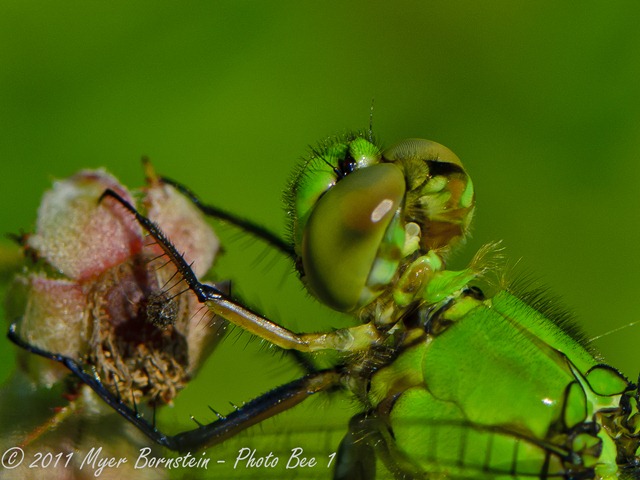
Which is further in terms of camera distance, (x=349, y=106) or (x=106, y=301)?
(x=349, y=106)

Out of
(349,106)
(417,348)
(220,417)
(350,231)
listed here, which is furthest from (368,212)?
(349,106)

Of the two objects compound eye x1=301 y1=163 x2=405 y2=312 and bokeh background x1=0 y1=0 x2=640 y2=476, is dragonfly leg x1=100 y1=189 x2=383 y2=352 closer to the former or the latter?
compound eye x1=301 y1=163 x2=405 y2=312

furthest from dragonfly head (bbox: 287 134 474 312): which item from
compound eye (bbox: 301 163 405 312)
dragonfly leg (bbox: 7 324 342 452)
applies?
dragonfly leg (bbox: 7 324 342 452)

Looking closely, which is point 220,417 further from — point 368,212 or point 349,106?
point 349,106

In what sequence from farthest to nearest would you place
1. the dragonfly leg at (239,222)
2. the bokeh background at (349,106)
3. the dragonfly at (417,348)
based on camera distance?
the bokeh background at (349,106), the dragonfly leg at (239,222), the dragonfly at (417,348)

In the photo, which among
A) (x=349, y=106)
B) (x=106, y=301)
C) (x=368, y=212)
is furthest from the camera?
(x=349, y=106)

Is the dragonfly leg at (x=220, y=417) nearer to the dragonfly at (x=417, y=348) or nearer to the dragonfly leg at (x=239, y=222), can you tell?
the dragonfly at (x=417, y=348)

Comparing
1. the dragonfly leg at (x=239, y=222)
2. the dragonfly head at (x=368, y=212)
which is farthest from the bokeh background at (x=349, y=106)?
the dragonfly head at (x=368, y=212)
